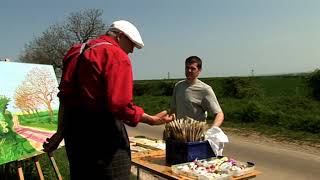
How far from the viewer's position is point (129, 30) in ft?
9.16

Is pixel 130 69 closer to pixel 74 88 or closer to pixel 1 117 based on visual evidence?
pixel 74 88

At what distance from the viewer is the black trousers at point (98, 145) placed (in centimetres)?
269

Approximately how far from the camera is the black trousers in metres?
2.69

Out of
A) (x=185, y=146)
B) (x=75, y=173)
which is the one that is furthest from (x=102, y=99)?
(x=185, y=146)

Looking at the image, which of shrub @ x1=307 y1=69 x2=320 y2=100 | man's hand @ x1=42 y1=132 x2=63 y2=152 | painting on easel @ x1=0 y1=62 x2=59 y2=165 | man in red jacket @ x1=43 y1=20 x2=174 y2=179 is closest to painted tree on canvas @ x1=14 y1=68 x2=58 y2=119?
painting on easel @ x1=0 y1=62 x2=59 y2=165

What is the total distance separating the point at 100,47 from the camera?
2646 millimetres

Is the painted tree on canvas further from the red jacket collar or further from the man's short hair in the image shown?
the red jacket collar

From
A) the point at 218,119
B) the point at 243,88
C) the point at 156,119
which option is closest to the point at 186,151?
the point at 156,119

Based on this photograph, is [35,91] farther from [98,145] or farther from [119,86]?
[119,86]

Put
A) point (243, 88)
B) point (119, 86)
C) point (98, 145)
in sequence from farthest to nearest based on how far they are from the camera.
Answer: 1. point (243, 88)
2. point (98, 145)
3. point (119, 86)

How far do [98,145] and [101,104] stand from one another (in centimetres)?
27

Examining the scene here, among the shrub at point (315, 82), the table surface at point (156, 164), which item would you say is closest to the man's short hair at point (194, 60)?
the table surface at point (156, 164)

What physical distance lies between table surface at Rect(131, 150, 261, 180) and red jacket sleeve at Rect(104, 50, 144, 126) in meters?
0.90

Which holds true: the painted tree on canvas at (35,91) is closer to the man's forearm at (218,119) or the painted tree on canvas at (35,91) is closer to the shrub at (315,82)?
the man's forearm at (218,119)
